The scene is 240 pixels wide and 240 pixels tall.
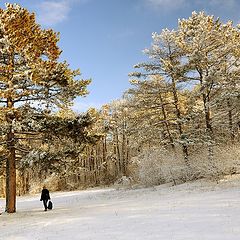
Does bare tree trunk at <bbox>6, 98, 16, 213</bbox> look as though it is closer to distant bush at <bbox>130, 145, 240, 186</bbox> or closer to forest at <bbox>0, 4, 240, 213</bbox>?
forest at <bbox>0, 4, 240, 213</bbox>

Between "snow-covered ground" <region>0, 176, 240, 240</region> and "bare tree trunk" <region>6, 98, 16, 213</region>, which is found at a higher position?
"bare tree trunk" <region>6, 98, 16, 213</region>

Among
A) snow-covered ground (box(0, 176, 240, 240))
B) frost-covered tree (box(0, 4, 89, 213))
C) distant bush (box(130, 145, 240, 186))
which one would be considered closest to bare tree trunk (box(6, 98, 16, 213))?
frost-covered tree (box(0, 4, 89, 213))

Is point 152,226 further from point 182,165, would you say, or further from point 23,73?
point 182,165

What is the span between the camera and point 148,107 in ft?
94.1

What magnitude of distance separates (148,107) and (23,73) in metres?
14.8

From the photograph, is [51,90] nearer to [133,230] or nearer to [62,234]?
[62,234]

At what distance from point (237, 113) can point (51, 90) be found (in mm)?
14122

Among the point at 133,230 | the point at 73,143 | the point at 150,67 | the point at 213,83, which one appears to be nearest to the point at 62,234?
the point at 133,230

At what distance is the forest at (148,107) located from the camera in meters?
16.9

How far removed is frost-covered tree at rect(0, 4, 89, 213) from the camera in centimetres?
1630

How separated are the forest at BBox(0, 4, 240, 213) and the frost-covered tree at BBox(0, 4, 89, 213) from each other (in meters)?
0.05

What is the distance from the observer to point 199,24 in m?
24.8

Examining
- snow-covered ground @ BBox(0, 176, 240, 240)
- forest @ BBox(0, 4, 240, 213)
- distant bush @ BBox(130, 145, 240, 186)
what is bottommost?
Answer: snow-covered ground @ BBox(0, 176, 240, 240)

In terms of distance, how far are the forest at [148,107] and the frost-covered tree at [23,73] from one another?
5 centimetres
